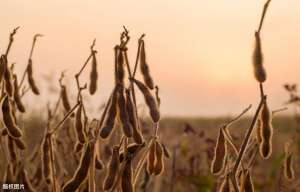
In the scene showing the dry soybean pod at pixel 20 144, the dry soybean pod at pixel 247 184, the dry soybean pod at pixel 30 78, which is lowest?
the dry soybean pod at pixel 247 184

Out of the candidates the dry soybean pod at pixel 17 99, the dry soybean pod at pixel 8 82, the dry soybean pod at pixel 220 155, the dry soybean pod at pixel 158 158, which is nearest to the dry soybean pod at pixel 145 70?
the dry soybean pod at pixel 158 158

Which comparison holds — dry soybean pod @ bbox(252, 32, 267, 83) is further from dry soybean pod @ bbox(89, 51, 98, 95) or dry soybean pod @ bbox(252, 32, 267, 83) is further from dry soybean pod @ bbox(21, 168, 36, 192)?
dry soybean pod @ bbox(21, 168, 36, 192)

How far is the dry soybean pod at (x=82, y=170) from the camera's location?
84.0 inches

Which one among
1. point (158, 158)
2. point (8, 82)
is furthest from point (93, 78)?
point (158, 158)

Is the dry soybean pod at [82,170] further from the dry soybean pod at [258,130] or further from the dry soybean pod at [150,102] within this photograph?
the dry soybean pod at [258,130]

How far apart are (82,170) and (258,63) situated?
0.68 metres

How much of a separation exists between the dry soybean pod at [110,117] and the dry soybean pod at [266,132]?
481 millimetres

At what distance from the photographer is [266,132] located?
6.98ft

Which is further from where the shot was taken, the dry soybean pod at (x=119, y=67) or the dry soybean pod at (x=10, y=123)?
the dry soybean pod at (x=10, y=123)

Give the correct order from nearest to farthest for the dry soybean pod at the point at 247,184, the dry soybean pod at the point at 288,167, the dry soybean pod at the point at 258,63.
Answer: the dry soybean pod at the point at 258,63
the dry soybean pod at the point at 247,184
the dry soybean pod at the point at 288,167

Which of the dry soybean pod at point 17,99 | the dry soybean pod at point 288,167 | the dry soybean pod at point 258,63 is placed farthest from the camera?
the dry soybean pod at point 17,99

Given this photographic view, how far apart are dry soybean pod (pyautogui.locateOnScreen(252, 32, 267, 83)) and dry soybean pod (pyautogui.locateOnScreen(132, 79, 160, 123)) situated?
0.36 metres

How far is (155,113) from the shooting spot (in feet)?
6.88

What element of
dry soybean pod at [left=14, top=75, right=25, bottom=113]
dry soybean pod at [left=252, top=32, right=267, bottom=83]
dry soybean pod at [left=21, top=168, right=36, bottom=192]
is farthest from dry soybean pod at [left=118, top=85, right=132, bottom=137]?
dry soybean pod at [left=21, top=168, right=36, bottom=192]
